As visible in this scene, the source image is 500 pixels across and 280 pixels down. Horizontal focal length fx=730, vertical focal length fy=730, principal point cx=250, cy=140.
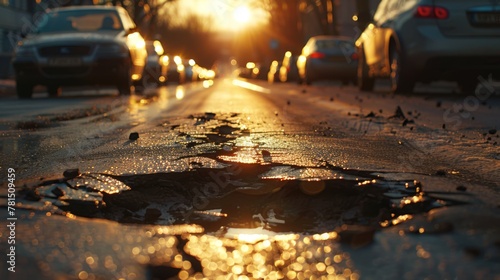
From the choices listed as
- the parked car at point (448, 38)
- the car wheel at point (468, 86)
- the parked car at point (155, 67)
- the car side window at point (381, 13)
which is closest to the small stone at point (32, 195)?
the parked car at point (448, 38)

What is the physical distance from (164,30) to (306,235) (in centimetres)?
9505

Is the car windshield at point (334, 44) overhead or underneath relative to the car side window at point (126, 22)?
underneath

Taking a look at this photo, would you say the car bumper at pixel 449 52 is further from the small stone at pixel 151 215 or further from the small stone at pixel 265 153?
the small stone at pixel 151 215

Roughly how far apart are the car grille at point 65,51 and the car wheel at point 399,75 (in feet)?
17.2

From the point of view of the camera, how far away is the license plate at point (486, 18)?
9.95 m

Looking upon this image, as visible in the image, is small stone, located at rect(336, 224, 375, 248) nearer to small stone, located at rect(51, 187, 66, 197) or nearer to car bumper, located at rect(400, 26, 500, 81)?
small stone, located at rect(51, 187, 66, 197)

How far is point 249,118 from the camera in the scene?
24.7 ft

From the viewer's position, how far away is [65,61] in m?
12.7

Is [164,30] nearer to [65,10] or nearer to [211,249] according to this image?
[65,10]

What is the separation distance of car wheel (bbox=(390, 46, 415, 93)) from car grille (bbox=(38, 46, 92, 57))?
5.24 metres

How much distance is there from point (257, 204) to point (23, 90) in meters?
11.1

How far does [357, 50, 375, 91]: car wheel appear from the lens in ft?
46.9

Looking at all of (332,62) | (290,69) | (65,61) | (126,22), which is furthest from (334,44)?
(65,61)

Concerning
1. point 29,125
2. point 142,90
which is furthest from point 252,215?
point 142,90
